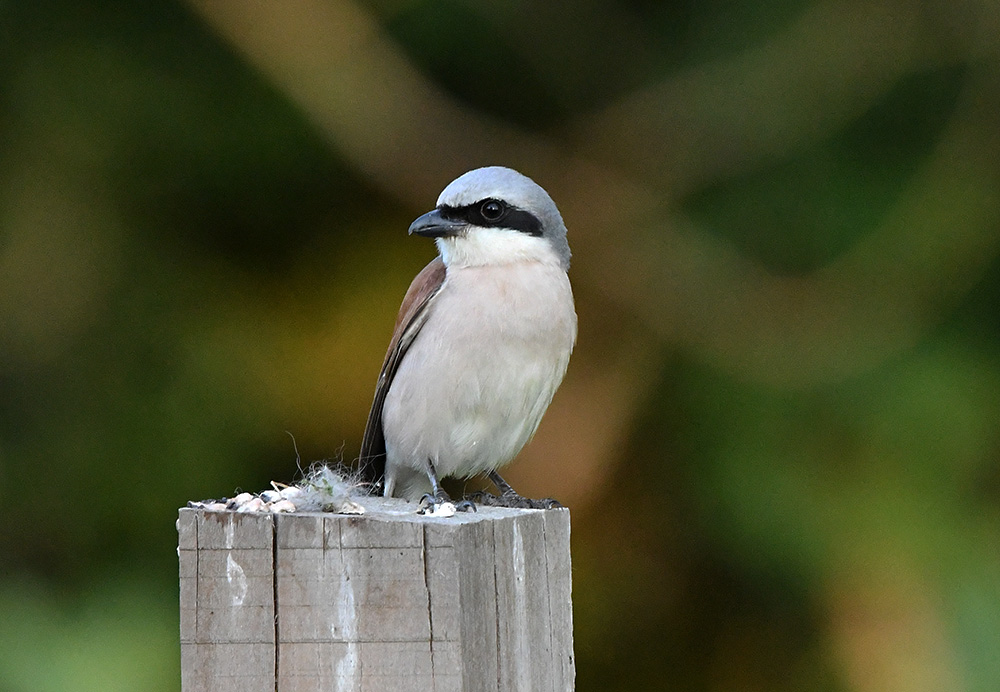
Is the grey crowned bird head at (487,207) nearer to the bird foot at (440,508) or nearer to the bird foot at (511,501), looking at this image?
the bird foot at (511,501)

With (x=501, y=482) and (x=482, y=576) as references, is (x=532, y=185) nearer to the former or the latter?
(x=501, y=482)

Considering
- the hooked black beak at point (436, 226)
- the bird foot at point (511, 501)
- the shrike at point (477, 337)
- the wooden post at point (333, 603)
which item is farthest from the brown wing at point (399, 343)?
the wooden post at point (333, 603)

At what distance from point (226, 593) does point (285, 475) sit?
9.02 ft

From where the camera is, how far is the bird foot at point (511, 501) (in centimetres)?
303

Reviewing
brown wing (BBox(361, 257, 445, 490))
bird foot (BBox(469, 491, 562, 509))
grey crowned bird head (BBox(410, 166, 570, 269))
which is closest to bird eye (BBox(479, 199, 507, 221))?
grey crowned bird head (BBox(410, 166, 570, 269))

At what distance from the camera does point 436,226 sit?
3.51 meters

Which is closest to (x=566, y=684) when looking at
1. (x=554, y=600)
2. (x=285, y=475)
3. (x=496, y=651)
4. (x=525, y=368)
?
(x=554, y=600)

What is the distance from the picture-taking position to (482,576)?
182cm

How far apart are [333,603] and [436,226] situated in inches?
77.0

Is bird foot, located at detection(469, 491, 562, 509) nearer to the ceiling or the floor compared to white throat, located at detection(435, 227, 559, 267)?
nearer to the floor

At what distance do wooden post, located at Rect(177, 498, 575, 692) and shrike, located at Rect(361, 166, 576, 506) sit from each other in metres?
1.57

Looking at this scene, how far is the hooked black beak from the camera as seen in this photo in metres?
3.50

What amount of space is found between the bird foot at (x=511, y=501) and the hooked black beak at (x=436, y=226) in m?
0.83

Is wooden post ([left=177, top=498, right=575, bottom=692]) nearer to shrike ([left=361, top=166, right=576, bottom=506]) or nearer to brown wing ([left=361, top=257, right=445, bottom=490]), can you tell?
shrike ([left=361, top=166, right=576, bottom=506])
